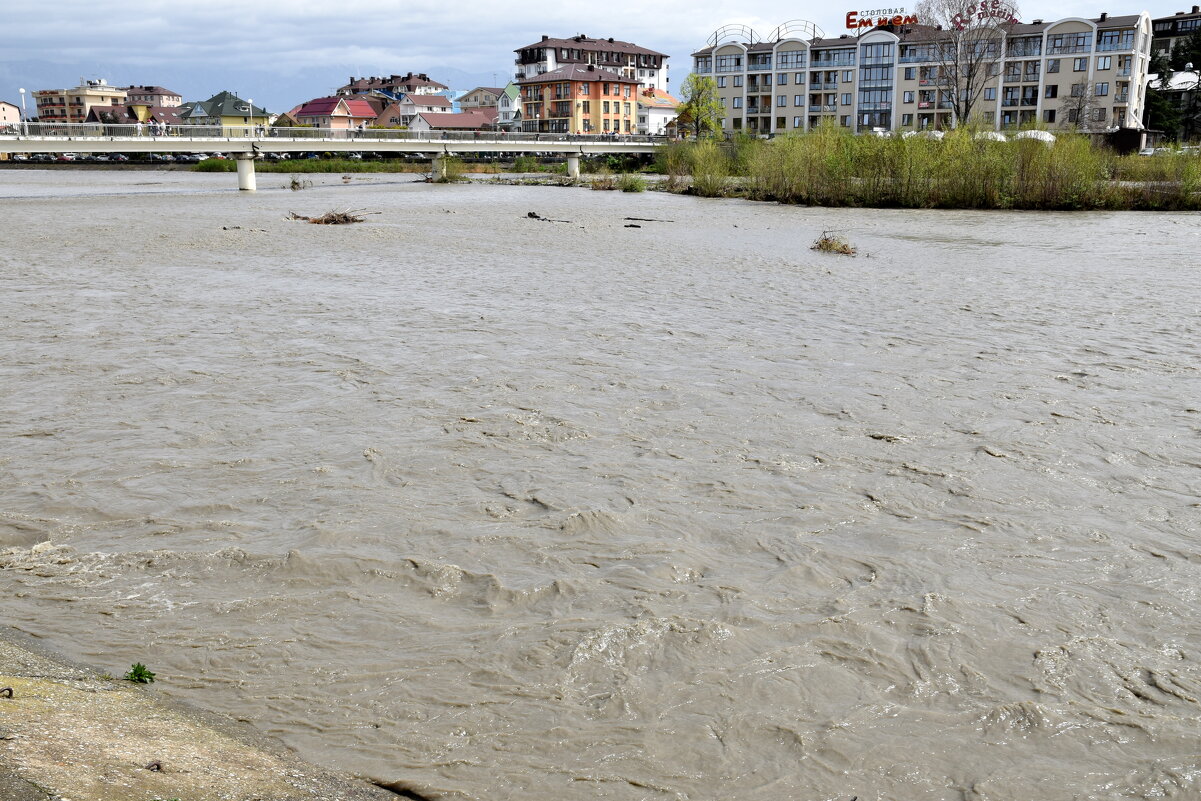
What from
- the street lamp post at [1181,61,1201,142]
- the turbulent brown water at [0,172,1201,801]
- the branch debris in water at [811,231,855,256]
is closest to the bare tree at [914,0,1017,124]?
the street lamp post at [1181,61,1201,142]

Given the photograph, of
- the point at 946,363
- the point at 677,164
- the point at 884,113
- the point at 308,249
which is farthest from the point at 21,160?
the point at 946,363

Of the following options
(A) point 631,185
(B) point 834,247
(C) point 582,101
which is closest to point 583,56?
(C) point 582,101

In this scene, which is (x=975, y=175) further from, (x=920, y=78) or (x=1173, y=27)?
(x=1173, y=27)

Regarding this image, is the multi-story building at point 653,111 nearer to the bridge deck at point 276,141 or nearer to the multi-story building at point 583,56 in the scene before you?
the multi-story building at point 583,56

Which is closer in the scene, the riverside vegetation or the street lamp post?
the riverside vegetation

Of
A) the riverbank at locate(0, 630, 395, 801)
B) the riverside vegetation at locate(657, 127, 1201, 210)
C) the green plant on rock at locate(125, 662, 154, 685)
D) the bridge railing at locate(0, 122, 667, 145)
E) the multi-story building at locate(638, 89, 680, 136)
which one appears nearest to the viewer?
the riverbank at locate(0, 630, 395, 801)

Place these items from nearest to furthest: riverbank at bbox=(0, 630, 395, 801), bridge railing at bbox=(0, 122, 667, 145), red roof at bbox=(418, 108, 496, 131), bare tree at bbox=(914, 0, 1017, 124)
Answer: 1. riverbank at bbox=(0, 630, 395, 801)
2. bridge railing at bbox=(0, 122, 667, 145)
3. bare tree at bbox=(914, 0, 1017, 124)
4. red roof at bbox=(418, 108, 496, 131)

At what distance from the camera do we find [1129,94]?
313 feet

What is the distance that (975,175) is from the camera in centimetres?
4200

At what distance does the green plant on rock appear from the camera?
16.6 ft

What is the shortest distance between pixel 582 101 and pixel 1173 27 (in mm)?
74126

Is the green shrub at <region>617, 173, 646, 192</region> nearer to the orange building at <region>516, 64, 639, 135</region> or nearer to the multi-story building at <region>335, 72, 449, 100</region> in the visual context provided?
the orange building at <region>516, 64, 639, 135</region>

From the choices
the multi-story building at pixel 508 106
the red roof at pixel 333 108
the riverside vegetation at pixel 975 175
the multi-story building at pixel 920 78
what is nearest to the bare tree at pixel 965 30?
the multi-story building at pixel 920 78

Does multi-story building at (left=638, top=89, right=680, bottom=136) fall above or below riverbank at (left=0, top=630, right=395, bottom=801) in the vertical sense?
above
